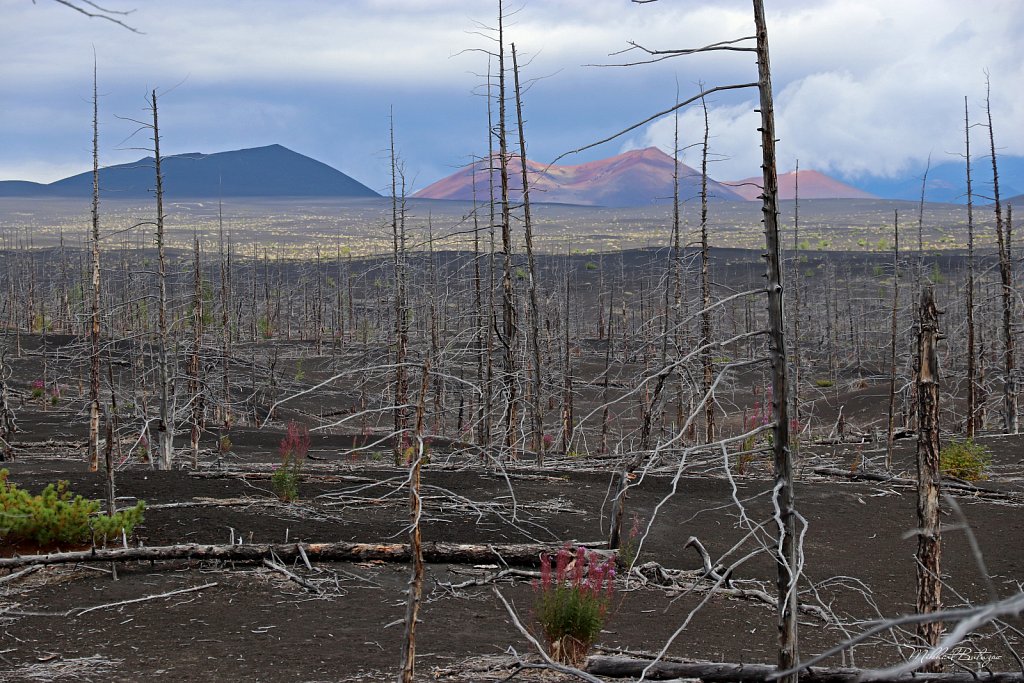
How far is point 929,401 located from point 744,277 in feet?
237

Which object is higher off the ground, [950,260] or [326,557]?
[950,260]

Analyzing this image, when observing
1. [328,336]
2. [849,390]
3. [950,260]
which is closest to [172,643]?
[849,390]

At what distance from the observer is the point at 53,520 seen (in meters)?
9.78

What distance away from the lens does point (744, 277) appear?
249ft

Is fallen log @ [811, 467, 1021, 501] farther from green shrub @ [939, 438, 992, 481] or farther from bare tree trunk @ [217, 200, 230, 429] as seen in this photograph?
bare tree trunk @ [217, 200, 230, 429]

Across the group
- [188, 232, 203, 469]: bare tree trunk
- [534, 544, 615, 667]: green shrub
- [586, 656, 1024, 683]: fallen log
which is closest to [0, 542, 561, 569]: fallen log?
[534, 544, 615, 667]: green shrub

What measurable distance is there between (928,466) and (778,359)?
249 cm

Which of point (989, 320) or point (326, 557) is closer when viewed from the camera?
point (326, 557)

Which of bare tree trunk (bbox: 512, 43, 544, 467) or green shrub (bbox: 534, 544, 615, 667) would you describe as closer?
green shrub (bbox: 534, 544, 615, 667)

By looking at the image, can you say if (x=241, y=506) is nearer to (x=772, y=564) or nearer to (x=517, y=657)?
(x=517, y=657)

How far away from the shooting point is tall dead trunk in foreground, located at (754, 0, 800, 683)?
416 cm

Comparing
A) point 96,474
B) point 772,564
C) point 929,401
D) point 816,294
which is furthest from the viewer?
point 816,294

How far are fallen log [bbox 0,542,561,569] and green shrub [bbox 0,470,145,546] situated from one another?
1.26 feet

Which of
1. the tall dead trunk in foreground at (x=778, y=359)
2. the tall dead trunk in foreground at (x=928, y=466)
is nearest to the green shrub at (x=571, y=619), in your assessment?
the tall dead trunk in foreground at (x=928, y=466)
